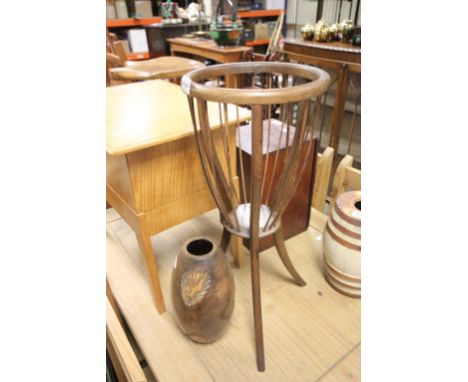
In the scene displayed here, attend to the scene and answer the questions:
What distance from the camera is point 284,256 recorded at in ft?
3.46

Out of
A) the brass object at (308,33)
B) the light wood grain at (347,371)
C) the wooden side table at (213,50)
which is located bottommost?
the light wood grain at (347,371)

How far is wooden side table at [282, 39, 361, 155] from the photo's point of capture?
5.24ft

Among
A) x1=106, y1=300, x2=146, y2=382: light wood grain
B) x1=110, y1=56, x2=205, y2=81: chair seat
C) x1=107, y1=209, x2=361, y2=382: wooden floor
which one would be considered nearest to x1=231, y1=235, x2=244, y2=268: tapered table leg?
x1=107, y1=209, x2=361, y2=382: wooden floor

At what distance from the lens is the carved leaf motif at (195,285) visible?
30.4 inches

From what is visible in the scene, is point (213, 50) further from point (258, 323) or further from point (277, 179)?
point (258, 323)

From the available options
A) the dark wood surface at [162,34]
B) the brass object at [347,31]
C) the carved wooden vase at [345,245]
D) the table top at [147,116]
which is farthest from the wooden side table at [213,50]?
the carved wooden vase at [345,245]

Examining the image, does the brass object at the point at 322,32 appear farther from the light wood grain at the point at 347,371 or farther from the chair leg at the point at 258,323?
the light wood grain at the point at 347,371

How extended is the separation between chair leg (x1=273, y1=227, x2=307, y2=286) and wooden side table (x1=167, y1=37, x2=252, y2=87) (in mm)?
1166

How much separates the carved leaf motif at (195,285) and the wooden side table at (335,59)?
129cm

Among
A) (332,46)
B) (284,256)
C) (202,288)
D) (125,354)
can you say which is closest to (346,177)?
(284,256)

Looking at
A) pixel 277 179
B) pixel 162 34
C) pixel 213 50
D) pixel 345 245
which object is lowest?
pixel 345 245

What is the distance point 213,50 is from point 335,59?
0.93m

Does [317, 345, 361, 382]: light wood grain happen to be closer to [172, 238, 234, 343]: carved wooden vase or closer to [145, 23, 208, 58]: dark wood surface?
[172, 238, 234, 343]: carved wooden vase
